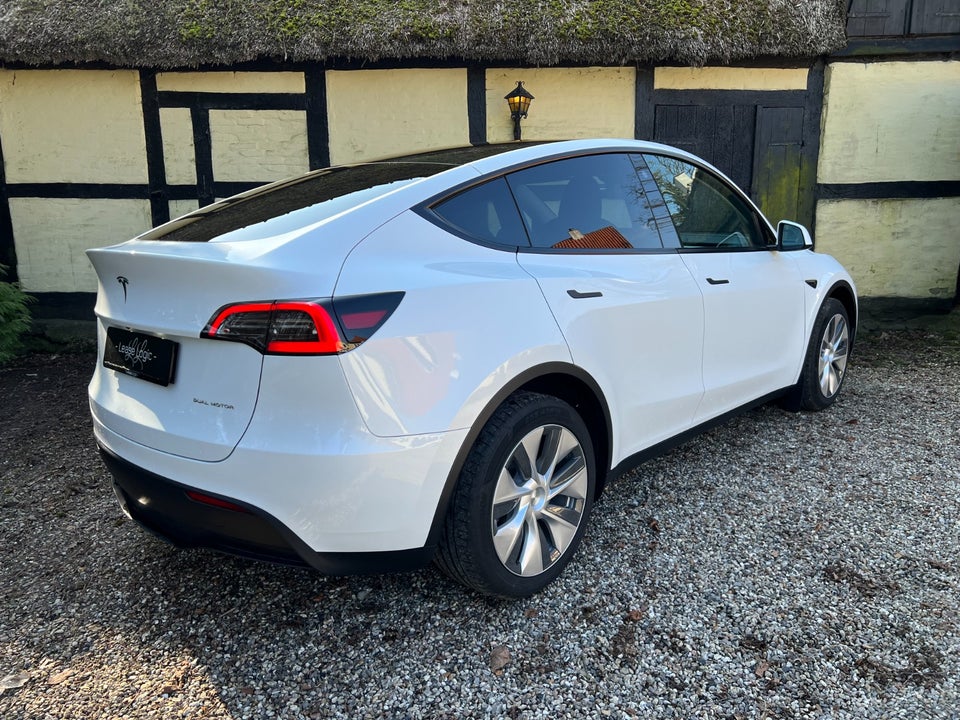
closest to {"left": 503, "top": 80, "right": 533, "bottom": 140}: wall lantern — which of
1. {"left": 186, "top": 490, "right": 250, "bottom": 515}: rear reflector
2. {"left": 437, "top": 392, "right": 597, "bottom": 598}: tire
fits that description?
{"left": 437, "top": 392, "right": 597, "bottom": 598}: tire

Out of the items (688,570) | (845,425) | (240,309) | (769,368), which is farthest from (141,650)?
(845,425)

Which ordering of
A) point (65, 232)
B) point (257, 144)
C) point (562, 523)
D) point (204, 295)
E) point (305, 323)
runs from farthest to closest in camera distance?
point (65, 232) → point (257, 144) → point (562, 523) → point (204, 295) → point (305, 323)

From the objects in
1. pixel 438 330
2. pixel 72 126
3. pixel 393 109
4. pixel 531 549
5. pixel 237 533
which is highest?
pixel 393 109

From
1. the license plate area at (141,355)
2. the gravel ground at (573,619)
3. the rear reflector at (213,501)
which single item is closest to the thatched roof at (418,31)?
the gravel ground at (573,619)

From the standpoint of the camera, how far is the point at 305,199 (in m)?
2.36

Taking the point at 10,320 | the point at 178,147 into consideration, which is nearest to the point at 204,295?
the point at 10,320

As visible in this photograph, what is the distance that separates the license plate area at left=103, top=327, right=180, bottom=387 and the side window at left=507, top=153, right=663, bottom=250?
122cm

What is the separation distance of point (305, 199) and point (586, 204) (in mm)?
1055

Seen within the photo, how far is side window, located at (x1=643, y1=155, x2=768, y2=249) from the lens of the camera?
10.1 feet

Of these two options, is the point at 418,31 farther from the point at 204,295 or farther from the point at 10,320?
the point at 204,295

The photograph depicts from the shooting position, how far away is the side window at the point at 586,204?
2.47m

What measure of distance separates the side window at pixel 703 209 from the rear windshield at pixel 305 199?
785 millimetres

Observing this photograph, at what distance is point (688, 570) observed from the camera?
2.60 meters

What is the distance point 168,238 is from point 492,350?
1.12 meters
